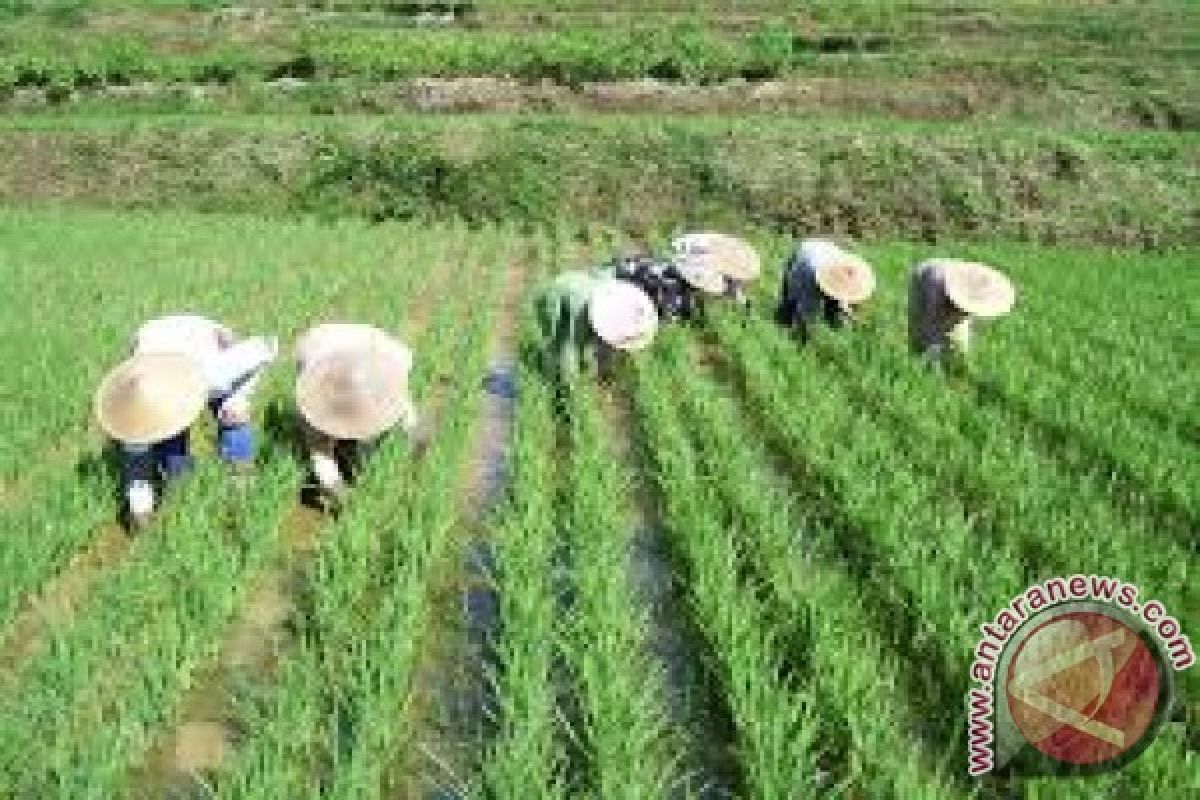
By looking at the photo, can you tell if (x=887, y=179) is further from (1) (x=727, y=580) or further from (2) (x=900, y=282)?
(1) (x=727, y=580)

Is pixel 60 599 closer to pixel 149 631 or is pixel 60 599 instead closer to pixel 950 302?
pixel 149 631

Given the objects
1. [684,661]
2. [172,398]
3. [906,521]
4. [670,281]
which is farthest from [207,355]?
[670,281]

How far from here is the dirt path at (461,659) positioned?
3123 millimetres

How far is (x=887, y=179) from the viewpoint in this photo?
1456 cm

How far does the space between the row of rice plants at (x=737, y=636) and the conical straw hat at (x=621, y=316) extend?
0.68 metres

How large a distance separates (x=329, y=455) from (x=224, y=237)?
8.02 metres

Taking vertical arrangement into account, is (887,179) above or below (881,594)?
below

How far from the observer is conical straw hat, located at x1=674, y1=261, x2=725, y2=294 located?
7.73 metres

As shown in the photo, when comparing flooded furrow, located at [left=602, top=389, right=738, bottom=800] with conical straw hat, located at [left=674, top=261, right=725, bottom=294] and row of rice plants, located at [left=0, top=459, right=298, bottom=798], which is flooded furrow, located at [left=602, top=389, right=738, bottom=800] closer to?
row of rice plants, located at [left=0, top=459, right=298, bottom=798]

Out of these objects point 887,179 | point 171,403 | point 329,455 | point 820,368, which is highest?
point 171,403

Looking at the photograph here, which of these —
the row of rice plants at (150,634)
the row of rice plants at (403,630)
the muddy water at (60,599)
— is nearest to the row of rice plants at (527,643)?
the row of rice plants at (403,630)

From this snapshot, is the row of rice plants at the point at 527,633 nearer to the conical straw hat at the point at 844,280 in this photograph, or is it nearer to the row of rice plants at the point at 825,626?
the row of rice plants at the point at 825,626

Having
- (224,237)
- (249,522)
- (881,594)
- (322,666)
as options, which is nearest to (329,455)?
(249,522)

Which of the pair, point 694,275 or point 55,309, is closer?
point 694,275
